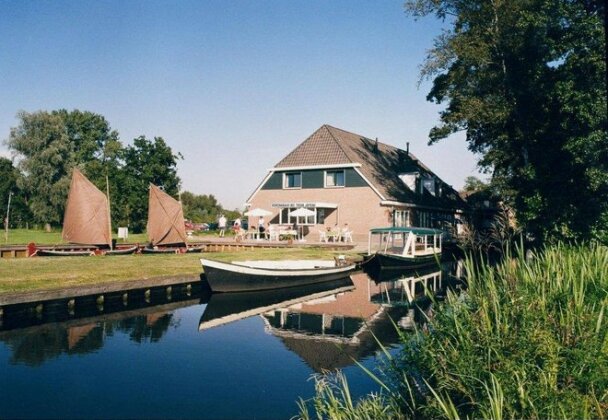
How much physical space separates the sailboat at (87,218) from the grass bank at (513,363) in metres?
24.1

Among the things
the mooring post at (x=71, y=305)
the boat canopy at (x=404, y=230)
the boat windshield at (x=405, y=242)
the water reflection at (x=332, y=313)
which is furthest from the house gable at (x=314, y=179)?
the mooring post at (x=71, y=305)

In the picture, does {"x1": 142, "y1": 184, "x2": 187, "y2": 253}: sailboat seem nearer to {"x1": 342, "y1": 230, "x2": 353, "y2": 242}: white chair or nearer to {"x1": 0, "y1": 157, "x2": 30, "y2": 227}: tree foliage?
{"x1": 342, "y1": 230, "x2": 353, "y2": 242}: white chair

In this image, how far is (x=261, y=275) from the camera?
19156 mm

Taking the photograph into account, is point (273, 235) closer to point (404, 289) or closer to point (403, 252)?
point (403, 252)

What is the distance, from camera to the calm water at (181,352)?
8.38 metres

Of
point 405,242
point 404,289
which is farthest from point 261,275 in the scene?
point 405,242

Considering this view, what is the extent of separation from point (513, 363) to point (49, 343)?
443 inches

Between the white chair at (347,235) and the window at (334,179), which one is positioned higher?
the window at (334,179)

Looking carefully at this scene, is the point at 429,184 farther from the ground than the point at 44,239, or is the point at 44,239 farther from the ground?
the point at 429,184

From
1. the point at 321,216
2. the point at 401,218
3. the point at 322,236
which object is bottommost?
the point at 322,236

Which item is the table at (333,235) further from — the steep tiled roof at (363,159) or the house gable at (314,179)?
the steep tiled roof at (363,159)

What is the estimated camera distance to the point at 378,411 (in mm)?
6016

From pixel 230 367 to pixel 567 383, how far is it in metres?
7.17

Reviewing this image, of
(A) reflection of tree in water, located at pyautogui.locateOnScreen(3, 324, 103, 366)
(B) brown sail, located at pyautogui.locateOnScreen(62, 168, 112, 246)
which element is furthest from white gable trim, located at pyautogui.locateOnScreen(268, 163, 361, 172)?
(A) reflection of tree in water, located at pyautogui.locateOnScreen(3, 324, 103, 366)
